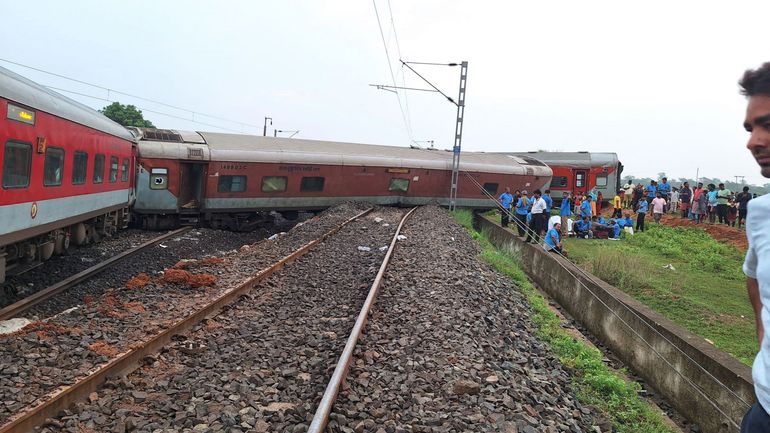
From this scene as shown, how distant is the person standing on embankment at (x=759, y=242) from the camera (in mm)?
1505

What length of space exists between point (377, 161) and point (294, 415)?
18.4 m

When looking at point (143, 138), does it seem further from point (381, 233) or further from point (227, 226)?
point (381, 233)

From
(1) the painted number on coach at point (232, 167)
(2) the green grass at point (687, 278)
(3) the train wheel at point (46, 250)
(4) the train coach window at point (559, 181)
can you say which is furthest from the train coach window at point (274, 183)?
(4) the train coach window at point (559, 181)

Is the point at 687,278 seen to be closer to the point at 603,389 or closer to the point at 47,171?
the point at 603,389

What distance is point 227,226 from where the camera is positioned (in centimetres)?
1870

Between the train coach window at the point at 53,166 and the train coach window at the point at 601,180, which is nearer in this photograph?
the train coach window at the point at 53,166

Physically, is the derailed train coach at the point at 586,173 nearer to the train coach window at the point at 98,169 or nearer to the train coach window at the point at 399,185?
the train coach window at the point at 399,185

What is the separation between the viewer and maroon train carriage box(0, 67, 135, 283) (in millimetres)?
7105

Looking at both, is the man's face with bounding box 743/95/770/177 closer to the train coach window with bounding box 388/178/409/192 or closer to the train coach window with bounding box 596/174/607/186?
the train coach window with bounding box 388/178/409/192

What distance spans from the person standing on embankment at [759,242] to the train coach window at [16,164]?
795 cm

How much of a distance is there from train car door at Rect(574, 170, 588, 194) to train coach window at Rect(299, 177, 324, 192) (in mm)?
17050

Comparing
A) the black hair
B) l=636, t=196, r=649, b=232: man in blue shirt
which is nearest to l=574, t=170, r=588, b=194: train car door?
l=636, t=196, r=649, b=232: man in blue shirt

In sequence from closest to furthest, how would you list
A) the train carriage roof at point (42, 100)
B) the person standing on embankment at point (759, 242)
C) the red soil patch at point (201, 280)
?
1. the person standing on embankment at point (759, 242)
2. the train carriage roof at point (42, 100)
3. the red soil patch at point (201, 280)

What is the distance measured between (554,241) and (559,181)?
18.4 m
